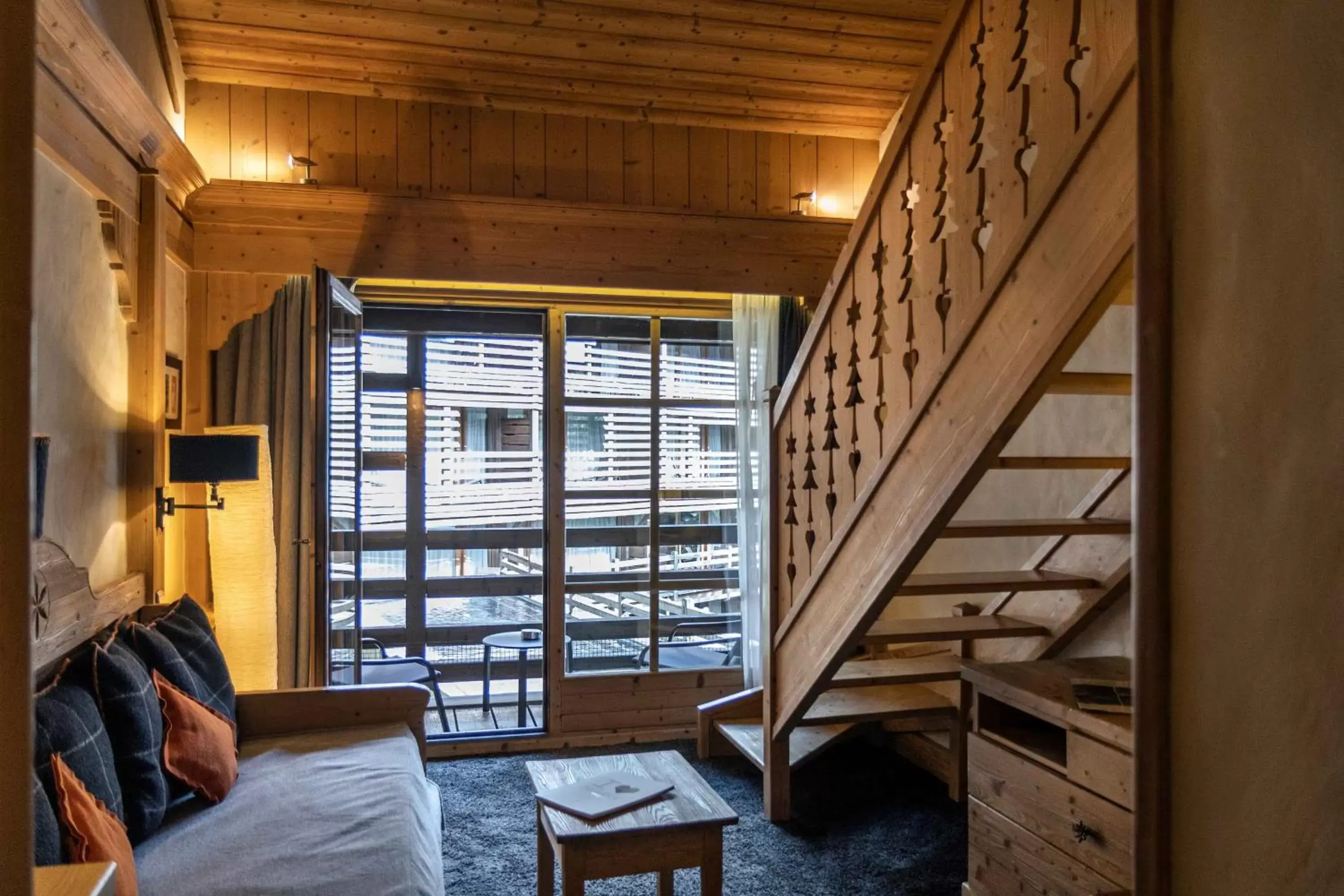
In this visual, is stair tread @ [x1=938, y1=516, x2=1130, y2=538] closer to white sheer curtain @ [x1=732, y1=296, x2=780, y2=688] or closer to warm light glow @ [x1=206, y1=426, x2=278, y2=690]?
white sheer curtain @ [x1=732, y1=296, x2=780, y2=688]

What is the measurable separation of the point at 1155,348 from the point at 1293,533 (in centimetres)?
19

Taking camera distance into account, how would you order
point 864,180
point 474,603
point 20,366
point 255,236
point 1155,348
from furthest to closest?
point 474,603, point 864,180, point 255,236, point 1155,348, point 20,366

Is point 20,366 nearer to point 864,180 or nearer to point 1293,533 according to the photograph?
point 1293,533

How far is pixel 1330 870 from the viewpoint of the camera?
602 mm

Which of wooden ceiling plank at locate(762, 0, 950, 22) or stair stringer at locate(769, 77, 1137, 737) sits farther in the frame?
wooden ceiling plank at locate(762, 0, 950, 22)

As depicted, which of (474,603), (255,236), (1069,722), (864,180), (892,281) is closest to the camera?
(1069,722)

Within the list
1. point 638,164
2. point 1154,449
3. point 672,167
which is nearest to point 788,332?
point 672,167

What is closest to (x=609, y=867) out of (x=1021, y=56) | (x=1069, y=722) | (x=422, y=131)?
(x=1069, y=722)

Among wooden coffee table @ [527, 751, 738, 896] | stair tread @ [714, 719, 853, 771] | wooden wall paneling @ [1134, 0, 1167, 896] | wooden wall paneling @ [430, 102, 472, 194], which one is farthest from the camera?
wooden wall paneling @ [430, 102, 472, 194]

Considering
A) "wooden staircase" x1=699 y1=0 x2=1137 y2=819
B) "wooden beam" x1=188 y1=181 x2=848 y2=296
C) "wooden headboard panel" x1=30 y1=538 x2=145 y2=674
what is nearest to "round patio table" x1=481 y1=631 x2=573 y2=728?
"wooden staircase" x1=699 y1=0 x2=1137 y2=819

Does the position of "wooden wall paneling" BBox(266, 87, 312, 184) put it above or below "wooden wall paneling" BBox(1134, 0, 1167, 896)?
above

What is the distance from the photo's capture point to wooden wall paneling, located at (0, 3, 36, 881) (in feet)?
1.88

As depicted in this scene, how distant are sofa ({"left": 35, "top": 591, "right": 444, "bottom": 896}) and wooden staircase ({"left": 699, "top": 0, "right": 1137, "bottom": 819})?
4.69 ft

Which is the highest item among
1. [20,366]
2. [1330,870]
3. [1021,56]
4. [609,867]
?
[1021,56]
